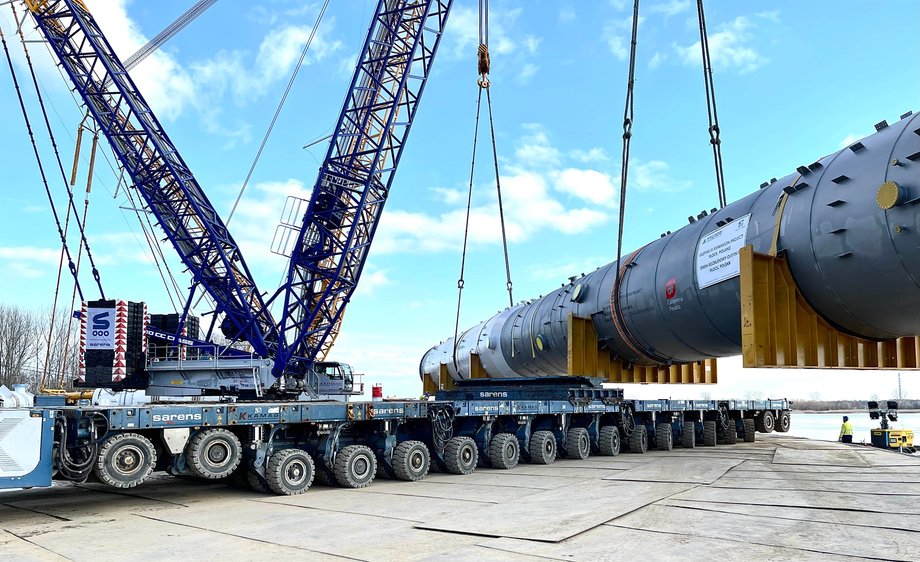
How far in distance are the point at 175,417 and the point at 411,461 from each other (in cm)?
414

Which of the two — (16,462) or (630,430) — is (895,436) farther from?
(16,462)

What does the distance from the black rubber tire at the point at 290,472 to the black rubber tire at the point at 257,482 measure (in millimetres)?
267

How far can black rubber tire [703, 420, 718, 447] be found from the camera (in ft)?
60.5

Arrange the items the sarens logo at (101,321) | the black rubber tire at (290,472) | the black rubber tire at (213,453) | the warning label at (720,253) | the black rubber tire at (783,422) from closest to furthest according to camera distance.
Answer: the black rubber tire at (213,453) < the black rubber tire at (290,472) < the warning label at (720,253) < the sarens logo at (101,321) < the black rubber tire at (783,422)

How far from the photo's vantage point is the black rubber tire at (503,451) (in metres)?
13.1

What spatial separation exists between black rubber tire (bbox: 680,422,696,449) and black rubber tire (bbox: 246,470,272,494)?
11364 millimetres

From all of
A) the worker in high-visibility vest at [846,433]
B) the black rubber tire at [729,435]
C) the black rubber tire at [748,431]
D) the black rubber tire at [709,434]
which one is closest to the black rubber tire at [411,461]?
the black rubber tire at [709,434]

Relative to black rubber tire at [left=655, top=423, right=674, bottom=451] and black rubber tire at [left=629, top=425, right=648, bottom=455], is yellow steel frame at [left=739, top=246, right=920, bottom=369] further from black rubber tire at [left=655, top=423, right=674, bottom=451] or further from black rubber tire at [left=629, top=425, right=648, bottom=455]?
black rubber tire at [left=655, top=423, right=674, bottom=451]

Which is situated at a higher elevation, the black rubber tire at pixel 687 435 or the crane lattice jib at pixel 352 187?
the crane lattice jib at pixel 352 187

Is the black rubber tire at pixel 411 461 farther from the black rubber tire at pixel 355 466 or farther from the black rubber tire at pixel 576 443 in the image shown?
the black rubber tire at pixel 576 443

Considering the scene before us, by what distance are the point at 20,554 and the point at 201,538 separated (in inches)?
65.3

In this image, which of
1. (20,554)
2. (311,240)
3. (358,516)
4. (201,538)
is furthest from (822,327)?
(311,240)

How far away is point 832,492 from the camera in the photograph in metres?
9.73

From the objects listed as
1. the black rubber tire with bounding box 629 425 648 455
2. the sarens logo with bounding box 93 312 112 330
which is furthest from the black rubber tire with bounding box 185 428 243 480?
the sarens logo with bounding box 93 312 112 330
